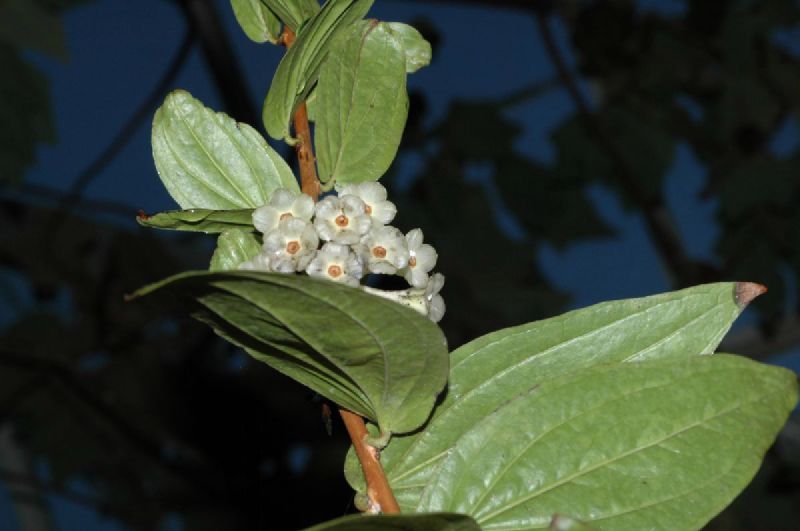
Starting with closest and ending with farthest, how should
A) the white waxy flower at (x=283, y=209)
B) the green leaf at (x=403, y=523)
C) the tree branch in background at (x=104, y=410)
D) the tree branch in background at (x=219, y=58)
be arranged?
the green leaf at (x=403, y=523), the white waxy flower at (x=283, y=209), the tree branch in background at (x=219, y=58), the tree branch in background at (x=104, y=410)

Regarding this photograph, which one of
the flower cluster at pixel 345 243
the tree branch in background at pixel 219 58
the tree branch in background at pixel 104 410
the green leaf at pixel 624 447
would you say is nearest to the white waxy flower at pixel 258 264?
the flower cluster at pixel 345 243

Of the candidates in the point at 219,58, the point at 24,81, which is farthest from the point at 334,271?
the point at 24,81

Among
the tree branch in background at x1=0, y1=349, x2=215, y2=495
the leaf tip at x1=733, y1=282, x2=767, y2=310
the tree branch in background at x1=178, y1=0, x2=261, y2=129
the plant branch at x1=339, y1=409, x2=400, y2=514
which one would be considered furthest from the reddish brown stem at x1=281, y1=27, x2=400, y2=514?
the tree branch in background at x1=0, y1=349, x2=215, y2=495

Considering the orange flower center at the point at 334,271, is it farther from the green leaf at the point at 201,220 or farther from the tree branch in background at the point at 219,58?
the tree branch in background at the point at 219,58

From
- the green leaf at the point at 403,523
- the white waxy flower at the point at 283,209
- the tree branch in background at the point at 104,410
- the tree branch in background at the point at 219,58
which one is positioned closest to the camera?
the green leaf at the point at 403,523

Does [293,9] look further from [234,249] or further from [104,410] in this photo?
[104,410]

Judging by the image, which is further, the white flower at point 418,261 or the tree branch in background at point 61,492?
the tree branch in background at point 61,492

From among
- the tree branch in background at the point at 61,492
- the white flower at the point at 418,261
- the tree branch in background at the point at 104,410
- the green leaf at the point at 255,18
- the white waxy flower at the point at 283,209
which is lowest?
the tree branch in background at the point at 61,492
